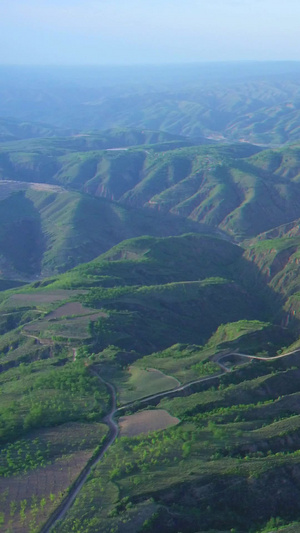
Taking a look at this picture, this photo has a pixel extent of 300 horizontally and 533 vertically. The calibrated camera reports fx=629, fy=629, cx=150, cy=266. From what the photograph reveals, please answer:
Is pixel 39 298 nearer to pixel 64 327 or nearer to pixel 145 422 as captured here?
pixel 64 327

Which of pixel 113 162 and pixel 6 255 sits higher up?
pixel 113 162

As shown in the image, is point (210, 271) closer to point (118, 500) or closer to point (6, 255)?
point (6, 255)

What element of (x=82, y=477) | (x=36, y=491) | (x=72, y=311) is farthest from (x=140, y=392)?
(x=72, y=311)

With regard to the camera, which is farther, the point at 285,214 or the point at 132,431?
the point at 285,214

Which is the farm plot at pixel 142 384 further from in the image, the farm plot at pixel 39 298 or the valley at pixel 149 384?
the farm plot at pixel 39 298

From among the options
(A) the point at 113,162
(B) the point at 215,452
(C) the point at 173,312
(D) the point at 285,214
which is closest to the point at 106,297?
(C) the point at 173,312

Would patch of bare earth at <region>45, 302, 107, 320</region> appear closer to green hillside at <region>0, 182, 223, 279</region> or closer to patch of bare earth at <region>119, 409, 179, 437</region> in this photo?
patch of bare earth at <region>119, 409, 179, 437</region>
